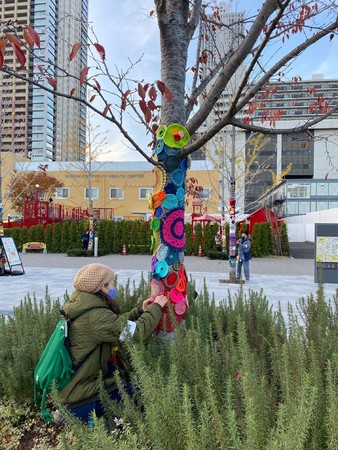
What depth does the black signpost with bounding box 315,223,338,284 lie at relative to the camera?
1064 cm

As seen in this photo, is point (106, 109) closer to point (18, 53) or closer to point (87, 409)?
point (18, 53)

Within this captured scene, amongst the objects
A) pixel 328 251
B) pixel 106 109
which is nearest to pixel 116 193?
pixel 328 251

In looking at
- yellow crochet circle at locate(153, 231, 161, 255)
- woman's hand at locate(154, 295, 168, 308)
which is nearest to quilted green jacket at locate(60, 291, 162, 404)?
woman's hand at locate(154, 295, 168, 308)

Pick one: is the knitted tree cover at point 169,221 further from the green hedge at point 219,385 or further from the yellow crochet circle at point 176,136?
the green hedge at point 219,385

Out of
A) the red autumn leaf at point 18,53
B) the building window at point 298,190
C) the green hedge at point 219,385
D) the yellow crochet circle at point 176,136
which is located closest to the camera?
the green hedge at point 219,385

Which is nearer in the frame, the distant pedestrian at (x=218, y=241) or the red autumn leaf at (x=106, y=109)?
the red autumn leaf at (x=106, y=109)

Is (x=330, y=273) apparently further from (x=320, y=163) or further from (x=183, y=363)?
(x=320, y=163)

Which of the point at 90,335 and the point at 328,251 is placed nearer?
the point at 90,335

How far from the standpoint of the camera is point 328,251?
10711 mm

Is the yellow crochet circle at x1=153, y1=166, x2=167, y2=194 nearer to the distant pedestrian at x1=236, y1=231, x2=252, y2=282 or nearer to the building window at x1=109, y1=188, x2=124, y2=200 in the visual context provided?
the distant pedestrian at x1=236, y1=231, x2=252, y2=282

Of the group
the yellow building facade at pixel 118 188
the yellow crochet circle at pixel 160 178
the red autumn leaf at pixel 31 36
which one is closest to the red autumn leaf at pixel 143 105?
the red autumn leaf at pixel 31 36

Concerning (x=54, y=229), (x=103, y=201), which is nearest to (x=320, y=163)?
(x=103, y=201)

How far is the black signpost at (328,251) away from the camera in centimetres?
1064

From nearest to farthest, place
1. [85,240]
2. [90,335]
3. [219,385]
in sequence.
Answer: [219,385] → [90,335] → [85,240]
